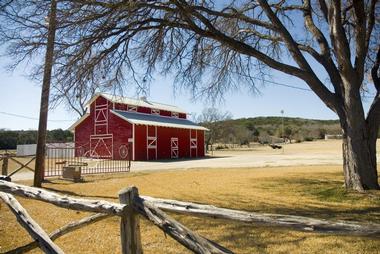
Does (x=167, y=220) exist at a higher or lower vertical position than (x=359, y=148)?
lower

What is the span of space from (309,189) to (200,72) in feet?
18.2

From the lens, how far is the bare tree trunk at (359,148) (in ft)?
35.1

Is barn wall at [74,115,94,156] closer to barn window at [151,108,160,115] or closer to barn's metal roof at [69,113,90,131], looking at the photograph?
barn's metal roof at [69,113,90,131]

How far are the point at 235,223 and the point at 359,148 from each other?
7386 mm

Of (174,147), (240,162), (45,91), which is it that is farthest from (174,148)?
(45,91)

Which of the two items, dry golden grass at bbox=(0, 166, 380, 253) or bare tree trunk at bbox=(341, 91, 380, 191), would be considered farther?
bare tree trunk at bbox=(341, 91, 380, 191)

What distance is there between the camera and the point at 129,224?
3.74 m

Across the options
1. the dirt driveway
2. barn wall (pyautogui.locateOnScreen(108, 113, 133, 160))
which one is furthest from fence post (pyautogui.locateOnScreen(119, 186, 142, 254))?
barn wall (pyautogui.locateOnScreen(108, 113, 133, 160))

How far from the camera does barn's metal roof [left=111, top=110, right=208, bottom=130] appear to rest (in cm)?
3478

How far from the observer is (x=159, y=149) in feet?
120

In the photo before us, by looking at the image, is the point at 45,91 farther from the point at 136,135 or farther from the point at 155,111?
the point at 155,111

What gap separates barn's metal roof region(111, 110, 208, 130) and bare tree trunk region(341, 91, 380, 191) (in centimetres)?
2459

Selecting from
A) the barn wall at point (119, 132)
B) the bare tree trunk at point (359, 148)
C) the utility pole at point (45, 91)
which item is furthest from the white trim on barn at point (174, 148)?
the bare tree trunk at point (359, 148)

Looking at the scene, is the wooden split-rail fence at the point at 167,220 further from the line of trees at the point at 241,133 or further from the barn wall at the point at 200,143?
the line of trees at the point at 241,133
